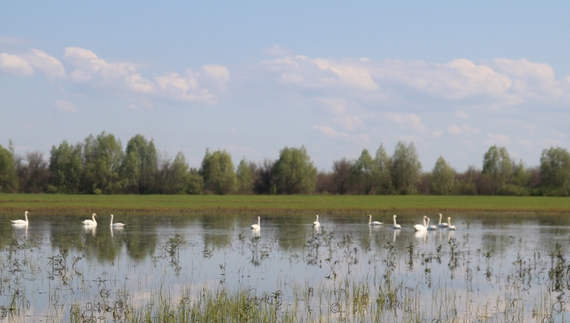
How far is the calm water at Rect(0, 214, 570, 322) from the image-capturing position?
55.2ft

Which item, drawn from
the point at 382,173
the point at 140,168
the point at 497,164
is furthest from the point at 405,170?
the point at 140,168

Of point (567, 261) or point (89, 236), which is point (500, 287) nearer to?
point (567, 261)

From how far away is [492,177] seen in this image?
132250mm

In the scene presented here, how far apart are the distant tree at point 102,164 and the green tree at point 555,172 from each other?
72.7 meters

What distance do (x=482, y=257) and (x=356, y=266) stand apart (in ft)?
20.2

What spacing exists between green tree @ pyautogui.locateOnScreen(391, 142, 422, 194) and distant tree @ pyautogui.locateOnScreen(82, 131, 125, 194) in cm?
5030

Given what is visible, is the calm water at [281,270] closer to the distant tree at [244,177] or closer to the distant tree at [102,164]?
the distant tree at [102,164]

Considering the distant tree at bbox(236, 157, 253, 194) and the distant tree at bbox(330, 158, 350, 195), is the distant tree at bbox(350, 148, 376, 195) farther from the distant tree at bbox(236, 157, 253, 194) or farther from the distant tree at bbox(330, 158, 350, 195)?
the distant tree at bbox(236, 157, 253, 194)

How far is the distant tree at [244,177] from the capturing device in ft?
398

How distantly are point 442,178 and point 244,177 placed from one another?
36.5 meters

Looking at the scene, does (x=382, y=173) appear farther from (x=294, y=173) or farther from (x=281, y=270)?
(x=281, y=270)

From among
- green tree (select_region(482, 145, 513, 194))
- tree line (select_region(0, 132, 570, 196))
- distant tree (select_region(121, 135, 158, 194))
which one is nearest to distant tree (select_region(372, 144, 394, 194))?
tree line (select_region(0, 132, 570, 196))

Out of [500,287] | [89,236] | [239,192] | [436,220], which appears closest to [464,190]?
[239,192]

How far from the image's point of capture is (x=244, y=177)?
122 metres
